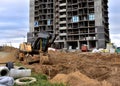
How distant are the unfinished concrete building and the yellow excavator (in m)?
62.9

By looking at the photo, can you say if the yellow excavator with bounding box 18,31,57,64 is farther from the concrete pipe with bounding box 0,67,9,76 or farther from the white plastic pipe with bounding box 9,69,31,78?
the concrete pipe with bounding box 0,67,9,76

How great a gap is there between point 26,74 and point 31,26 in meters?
90.4

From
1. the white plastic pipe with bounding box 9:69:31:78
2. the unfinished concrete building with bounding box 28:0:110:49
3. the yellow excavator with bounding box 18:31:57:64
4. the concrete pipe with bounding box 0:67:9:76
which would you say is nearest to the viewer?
the concrete pipe with bounding box 0:67:9:76

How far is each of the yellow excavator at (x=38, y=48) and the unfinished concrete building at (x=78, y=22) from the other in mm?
62916

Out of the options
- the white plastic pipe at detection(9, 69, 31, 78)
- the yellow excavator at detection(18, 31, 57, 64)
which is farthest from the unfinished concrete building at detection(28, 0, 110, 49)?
the white plastic pipe at detection(9, 69, 31, 78)

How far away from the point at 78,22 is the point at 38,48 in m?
67.6

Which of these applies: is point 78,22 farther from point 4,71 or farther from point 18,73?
point 4,71

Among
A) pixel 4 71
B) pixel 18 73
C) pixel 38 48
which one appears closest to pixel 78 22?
pixel 38 48

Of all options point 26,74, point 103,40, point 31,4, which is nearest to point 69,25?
point 103,40

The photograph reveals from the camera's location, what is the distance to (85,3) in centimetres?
8844

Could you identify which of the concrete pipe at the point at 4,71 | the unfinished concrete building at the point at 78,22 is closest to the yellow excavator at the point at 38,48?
the concrete pipe at the point at 4,71

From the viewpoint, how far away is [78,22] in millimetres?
88125

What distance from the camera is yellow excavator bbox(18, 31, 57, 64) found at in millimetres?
20297

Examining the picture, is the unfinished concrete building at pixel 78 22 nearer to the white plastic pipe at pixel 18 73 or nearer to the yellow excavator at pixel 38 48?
the yellow excavator at pixel 38 48
